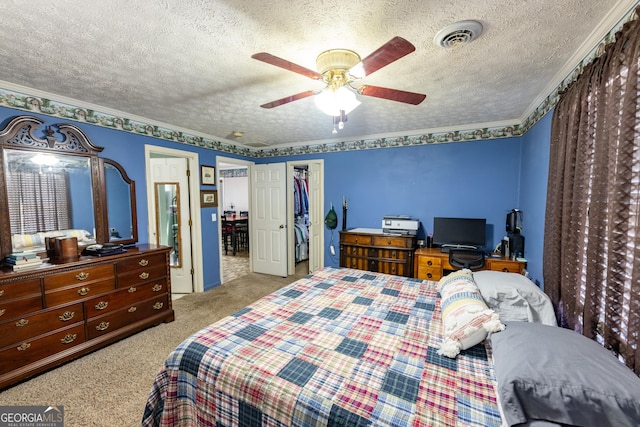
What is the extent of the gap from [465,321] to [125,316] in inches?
120

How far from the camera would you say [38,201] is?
235 centimetres

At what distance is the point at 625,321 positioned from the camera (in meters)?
1.13

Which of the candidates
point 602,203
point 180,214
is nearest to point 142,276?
point 180,214

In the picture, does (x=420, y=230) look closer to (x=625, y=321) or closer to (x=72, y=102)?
(x=625, y=321)

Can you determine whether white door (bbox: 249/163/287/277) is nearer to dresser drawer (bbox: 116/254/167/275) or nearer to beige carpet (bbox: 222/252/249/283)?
beige carpet (bbox: 222/252/249/283)

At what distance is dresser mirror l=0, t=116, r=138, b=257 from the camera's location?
7.16ft

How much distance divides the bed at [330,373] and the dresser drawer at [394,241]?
1752mm

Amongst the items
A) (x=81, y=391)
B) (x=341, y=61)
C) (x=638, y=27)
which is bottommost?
(x=81, y=391)

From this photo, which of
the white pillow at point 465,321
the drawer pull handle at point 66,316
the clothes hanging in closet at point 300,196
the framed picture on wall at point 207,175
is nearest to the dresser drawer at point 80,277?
the drawer pull handle at point 66,316

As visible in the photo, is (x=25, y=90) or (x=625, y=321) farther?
(x=25, y=90)

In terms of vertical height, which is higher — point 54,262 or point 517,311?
point 54,262

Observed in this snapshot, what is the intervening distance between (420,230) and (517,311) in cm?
219

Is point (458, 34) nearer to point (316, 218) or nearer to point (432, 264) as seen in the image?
point (432, 264)

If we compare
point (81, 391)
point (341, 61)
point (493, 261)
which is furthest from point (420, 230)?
point (81, 391)
